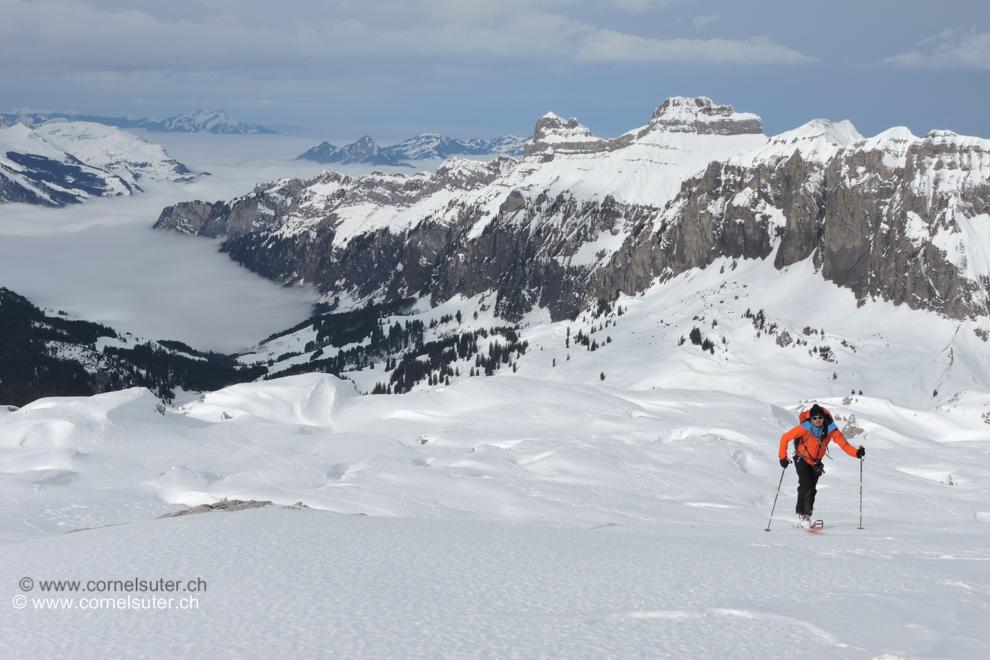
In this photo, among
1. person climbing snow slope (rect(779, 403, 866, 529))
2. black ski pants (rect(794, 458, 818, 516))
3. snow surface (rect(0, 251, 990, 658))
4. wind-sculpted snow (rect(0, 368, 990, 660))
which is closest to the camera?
wind-sculpted snow (rect(0, 368, 990, 660))

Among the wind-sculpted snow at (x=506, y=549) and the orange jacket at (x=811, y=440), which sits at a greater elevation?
the orange jacket at (x=811, y=440)

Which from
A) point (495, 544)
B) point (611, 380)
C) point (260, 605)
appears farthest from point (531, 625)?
point (611, 380)

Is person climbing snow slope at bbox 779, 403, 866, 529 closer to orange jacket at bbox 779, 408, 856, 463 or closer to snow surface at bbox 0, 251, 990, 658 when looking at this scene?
orange jacket at bbox 779, 408, 856, 463

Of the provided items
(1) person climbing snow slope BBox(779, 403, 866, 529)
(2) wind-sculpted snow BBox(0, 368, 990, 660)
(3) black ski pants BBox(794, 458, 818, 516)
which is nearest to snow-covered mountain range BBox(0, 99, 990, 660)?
(2) wind-sculpted snow BBox(0, 368, 990, 660)

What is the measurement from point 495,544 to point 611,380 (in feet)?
423

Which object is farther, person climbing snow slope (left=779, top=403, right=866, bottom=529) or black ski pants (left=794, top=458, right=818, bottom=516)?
black ski pants (left=794, top=458, right=818, bottom=516)

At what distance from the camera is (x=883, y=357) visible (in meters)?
177

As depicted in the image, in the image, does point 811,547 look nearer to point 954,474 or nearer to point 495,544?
point 495,544

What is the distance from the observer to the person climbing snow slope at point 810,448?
66.1ft

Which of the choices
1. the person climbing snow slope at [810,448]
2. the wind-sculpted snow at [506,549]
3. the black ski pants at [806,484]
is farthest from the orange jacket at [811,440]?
the wind-sculpted snow at [506,549]

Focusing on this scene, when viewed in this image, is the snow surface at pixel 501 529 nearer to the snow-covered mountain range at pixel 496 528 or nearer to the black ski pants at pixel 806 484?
the snow-covered mountain range at pixel 496 528

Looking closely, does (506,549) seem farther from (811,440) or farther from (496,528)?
(811,440)

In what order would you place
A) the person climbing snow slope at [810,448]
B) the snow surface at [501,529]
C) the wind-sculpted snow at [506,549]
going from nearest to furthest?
the wind-sculpted snow at [506,549] → the snow surface at [501,529] → the person climbing snow slope at [810,448]

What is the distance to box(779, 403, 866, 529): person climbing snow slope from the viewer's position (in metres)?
20.1
